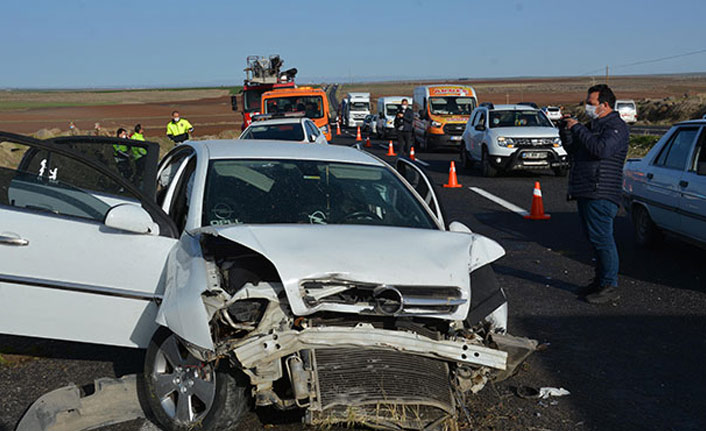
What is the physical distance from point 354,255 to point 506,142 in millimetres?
14981

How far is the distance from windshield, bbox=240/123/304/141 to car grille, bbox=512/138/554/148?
16.8 feet

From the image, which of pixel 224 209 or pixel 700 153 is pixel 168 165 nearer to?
pixel 224 209

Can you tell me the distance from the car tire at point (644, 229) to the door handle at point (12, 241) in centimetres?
704

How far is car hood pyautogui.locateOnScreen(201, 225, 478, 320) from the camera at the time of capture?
3828 mm

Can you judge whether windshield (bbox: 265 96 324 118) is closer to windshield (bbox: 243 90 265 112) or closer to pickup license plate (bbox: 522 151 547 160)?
windshield (bbox: 243 90 265 112)

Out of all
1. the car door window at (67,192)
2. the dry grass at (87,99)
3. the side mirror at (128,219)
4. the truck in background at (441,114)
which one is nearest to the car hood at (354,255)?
the side mirror at (128,219)

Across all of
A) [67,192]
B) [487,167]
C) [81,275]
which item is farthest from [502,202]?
[81,275]

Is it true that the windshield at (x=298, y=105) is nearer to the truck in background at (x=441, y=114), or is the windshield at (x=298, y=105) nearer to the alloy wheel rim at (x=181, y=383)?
the truck in background at (x=441, y=114)

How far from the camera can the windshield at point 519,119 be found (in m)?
19.7

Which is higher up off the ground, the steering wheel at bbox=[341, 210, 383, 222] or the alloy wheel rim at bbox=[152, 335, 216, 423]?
the steering wheel at bbox=[341, 210, 383, 222]

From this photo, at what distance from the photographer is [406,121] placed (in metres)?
23.7

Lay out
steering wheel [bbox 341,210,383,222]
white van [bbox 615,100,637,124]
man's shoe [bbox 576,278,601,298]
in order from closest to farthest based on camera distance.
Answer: steering wheel [bbox 341,210,383,222]
man's shoe [bbox 576,278,601,298]
white van [bbox 615,100,637,124]

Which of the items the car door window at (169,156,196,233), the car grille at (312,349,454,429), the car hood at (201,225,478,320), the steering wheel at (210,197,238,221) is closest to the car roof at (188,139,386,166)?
the car door window at (169,156,196,233)

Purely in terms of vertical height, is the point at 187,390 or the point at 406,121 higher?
the point at 406,121
